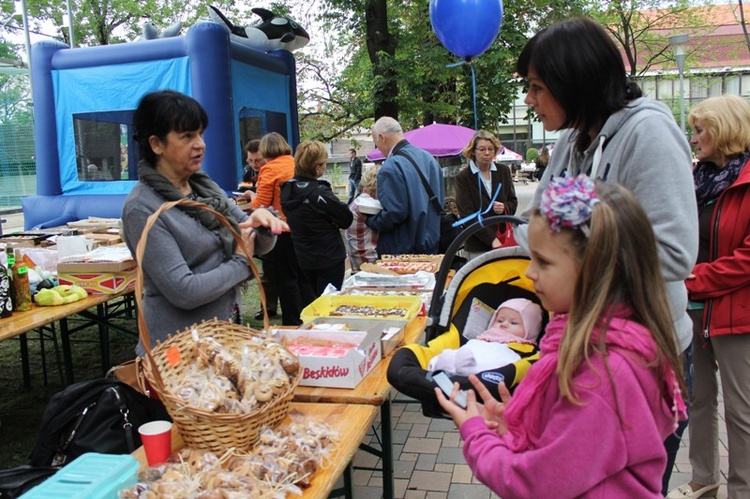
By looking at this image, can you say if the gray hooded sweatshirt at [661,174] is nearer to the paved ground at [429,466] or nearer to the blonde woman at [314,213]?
the paved ground at [429,466]

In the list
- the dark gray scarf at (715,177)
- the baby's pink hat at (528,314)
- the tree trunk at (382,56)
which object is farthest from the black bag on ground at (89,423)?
the tree trunk at (382,56)

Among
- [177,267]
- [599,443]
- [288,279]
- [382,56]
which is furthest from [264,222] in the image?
[382,56]

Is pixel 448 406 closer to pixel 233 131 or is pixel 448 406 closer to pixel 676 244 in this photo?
pixel 676 244

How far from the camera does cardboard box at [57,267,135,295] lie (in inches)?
160

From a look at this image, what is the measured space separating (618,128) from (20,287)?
3458 mm

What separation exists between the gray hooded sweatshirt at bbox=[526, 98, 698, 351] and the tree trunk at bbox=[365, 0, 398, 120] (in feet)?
30.9

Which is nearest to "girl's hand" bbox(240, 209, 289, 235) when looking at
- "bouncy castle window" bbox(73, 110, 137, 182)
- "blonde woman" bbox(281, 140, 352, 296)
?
"blonde woman" bbox(281, 140, 352, 296)

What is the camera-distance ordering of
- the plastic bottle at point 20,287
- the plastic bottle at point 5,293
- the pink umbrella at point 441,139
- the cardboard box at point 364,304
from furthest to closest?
the pink umbrella at point 441,139, the plastic bottle at point 20,287, the plastic bottle at point 5,293, the cardboard box at point 364,304

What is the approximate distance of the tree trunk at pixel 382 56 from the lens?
10.9 meters

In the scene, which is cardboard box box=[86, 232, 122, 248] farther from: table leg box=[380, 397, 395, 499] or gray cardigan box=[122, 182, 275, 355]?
table leg box=[380, 397, 395, 499]

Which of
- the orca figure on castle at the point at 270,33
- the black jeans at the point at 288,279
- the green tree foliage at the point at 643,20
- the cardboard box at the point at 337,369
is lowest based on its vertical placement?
the black jeans at the point at 288,279

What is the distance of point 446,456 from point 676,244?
8.25ft

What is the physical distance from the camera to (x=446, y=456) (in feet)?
12.1

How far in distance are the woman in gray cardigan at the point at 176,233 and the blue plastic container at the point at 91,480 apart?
82cm
